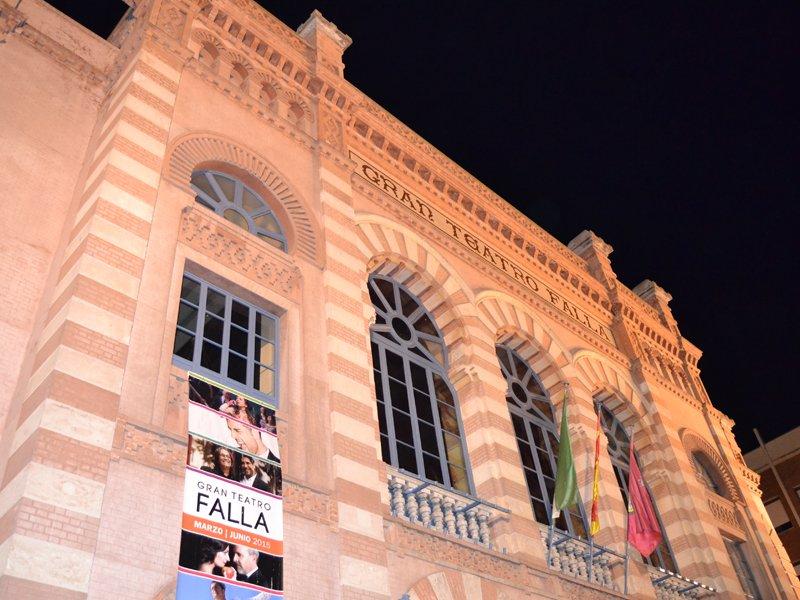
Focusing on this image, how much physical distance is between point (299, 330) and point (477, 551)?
354 centimetres

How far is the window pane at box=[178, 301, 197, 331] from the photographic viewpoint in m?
8.97

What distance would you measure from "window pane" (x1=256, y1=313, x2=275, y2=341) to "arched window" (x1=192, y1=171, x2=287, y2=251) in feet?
4.18

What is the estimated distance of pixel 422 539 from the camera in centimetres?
930

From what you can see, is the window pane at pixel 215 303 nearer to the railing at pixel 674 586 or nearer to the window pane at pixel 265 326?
the window pane at pixel 265 326

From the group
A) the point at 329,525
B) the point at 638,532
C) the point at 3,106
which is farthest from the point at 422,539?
the point at 3,106

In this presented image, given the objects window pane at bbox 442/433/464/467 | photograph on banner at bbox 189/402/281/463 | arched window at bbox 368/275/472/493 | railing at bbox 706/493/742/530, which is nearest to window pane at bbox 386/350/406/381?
arched window at bbox 368/275/472/493

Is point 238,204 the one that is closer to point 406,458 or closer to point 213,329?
point 213,329

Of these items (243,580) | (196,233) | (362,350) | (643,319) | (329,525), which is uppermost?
(643,319)

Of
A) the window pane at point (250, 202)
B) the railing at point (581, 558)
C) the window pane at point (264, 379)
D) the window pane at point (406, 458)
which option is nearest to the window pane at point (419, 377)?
the window pane at point (406, 458)

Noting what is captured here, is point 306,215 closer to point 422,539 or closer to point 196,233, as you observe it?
point 196,233

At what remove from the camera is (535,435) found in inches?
532

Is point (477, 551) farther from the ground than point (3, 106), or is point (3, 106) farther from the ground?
point (3, 106)

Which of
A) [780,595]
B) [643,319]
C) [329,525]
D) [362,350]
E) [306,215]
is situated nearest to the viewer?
[329,525]

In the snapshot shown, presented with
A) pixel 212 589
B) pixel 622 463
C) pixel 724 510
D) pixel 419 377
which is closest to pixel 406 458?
pixel 419 377
